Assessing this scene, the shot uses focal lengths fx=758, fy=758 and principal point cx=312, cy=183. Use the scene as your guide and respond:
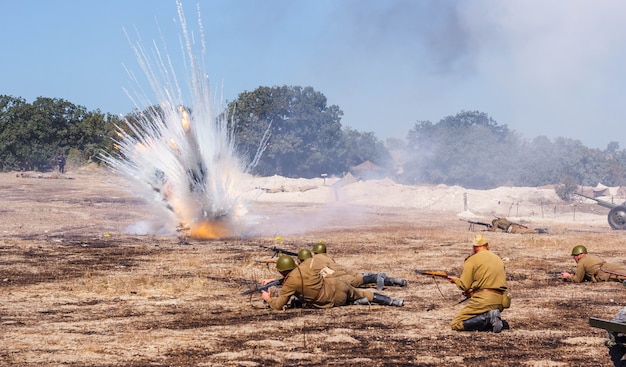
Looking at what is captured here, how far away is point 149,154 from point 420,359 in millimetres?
20830

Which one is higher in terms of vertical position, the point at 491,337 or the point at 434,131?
the point at 434,131

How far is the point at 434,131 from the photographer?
96.4m

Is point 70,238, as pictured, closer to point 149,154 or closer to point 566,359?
point 149,154

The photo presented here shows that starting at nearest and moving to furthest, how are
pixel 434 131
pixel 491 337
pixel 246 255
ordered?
pixel 491 337, pixel 246 255, pixel 434 131

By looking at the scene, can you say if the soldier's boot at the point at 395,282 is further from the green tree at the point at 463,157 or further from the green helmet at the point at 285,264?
the green tree at the point at 463,157

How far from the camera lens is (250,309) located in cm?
1443

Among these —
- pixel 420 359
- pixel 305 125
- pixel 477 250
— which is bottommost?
pixel 420 359

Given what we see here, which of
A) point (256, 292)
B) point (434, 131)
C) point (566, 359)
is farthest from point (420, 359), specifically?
point (434, 131)

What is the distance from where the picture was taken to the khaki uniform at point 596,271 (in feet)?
58.0

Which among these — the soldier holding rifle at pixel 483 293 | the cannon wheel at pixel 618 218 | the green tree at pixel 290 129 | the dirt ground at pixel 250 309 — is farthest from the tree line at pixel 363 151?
the soldier holding rifle at pixel 483 293

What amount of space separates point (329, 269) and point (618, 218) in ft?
82.2

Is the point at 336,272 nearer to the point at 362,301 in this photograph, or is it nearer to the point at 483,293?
the point at 362,301

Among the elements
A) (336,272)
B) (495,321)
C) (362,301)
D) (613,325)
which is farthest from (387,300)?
(613,325)

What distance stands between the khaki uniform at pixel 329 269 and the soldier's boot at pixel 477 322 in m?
3.11
